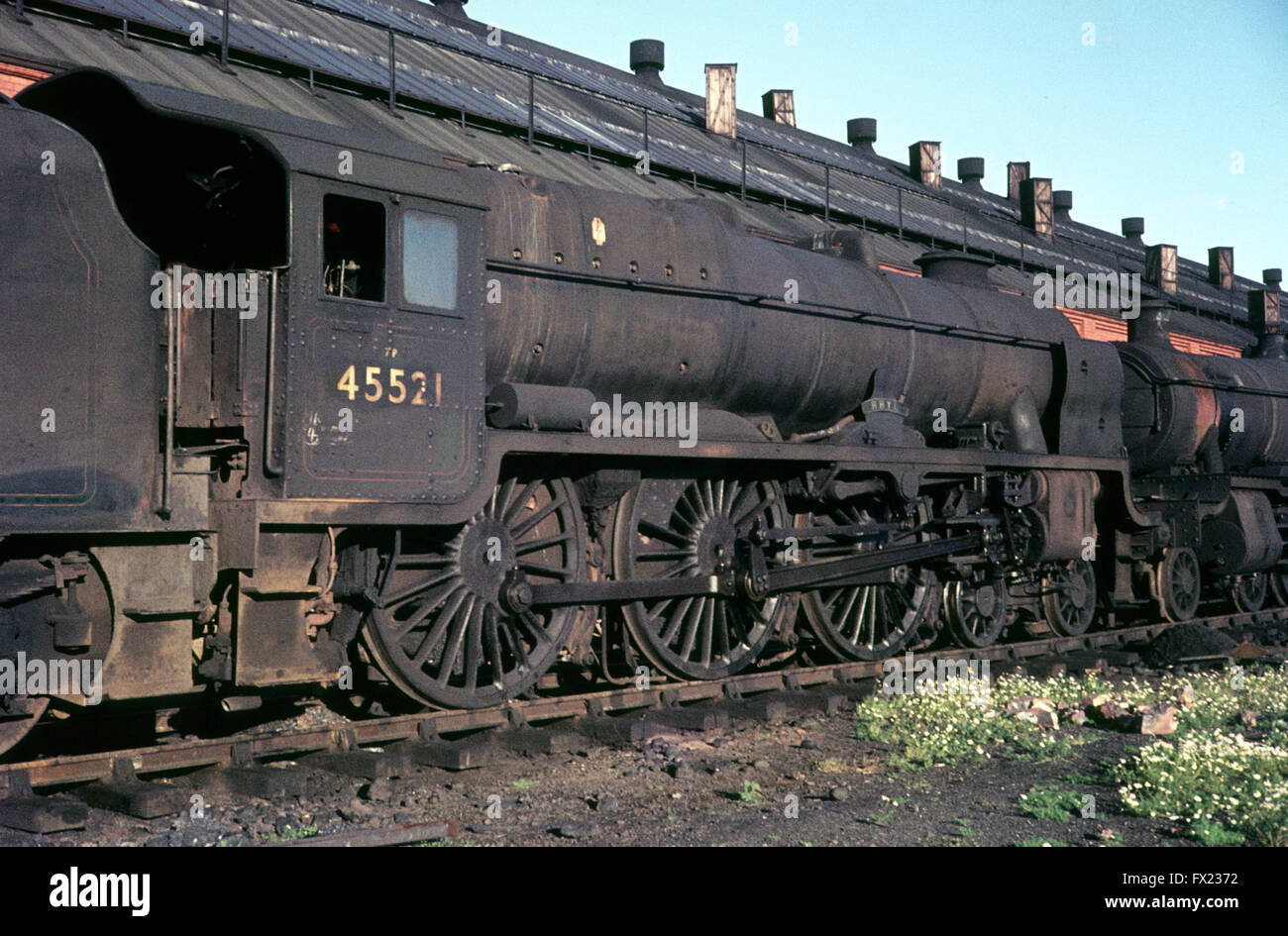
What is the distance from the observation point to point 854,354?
10172mm

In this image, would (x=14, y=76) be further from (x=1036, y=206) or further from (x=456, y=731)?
(x=1036, y=206)

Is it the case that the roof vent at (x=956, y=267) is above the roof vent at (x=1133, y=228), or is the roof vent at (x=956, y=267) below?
below

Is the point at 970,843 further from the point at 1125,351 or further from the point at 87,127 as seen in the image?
the point at 1125,351

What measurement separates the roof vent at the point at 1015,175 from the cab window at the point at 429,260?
128 ft

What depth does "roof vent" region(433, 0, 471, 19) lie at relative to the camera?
27844 mm

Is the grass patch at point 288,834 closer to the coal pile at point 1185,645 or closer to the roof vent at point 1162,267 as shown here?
the coal pile at point 1185,645

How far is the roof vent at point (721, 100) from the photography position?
27.4 metres

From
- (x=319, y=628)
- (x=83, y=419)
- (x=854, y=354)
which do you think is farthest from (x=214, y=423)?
(x=854, y=354)

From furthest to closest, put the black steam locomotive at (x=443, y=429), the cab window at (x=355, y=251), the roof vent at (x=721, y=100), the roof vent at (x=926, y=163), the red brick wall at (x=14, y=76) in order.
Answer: the roof vent at (x=926, y=163), the roof vent at (x=721, y=100), the red brick wall at (x=14, y=76), the cab window at (x=355, y=251), the black steam locomotive at (x=443, y=429)

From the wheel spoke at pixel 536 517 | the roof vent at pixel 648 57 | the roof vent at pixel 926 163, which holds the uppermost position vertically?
the roof vent at pixel 648 57

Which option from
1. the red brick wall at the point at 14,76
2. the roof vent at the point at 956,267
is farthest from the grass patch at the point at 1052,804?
the red brick wall at the point at 14,76

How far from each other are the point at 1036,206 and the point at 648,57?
12.3 meters

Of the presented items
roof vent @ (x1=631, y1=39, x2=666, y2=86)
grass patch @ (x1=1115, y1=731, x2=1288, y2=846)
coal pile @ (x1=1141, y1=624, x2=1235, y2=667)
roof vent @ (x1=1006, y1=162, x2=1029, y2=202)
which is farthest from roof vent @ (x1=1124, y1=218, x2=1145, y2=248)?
grass patch @ (x1=1115, y1=731, x2=1288, y2=846)
